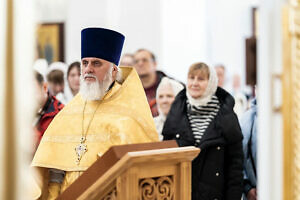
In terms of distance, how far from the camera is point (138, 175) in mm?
3051

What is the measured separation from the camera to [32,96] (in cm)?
129

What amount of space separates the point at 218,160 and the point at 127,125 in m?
0.86

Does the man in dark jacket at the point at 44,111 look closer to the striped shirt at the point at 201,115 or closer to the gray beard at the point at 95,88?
the gray beard at the point at 95,88

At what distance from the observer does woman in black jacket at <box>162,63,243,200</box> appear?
4.35 metres

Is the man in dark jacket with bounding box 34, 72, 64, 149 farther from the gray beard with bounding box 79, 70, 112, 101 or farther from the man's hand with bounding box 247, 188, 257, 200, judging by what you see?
the man's hand with bounding box 247, 188, 257, 200

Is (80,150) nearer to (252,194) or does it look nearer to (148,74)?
(252,194)

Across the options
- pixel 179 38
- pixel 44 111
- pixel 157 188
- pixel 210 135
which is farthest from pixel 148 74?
pixel 179 38

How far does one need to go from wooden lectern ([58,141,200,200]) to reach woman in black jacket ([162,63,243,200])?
1023 millimetres

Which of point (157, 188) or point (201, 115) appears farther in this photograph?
point (201, 115)

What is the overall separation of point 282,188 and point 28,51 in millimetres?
1763

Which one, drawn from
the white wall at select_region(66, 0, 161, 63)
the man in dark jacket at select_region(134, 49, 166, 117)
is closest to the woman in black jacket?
the man in dark jacket at select_region(134, 49, 166, 117)

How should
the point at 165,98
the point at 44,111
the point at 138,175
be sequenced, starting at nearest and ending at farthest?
the point at 138,175, the point at 44,111, the point at 165,98

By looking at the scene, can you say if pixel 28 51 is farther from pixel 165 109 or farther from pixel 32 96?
pixel 165 109

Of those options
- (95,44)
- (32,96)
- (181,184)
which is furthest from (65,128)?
(32,96)
